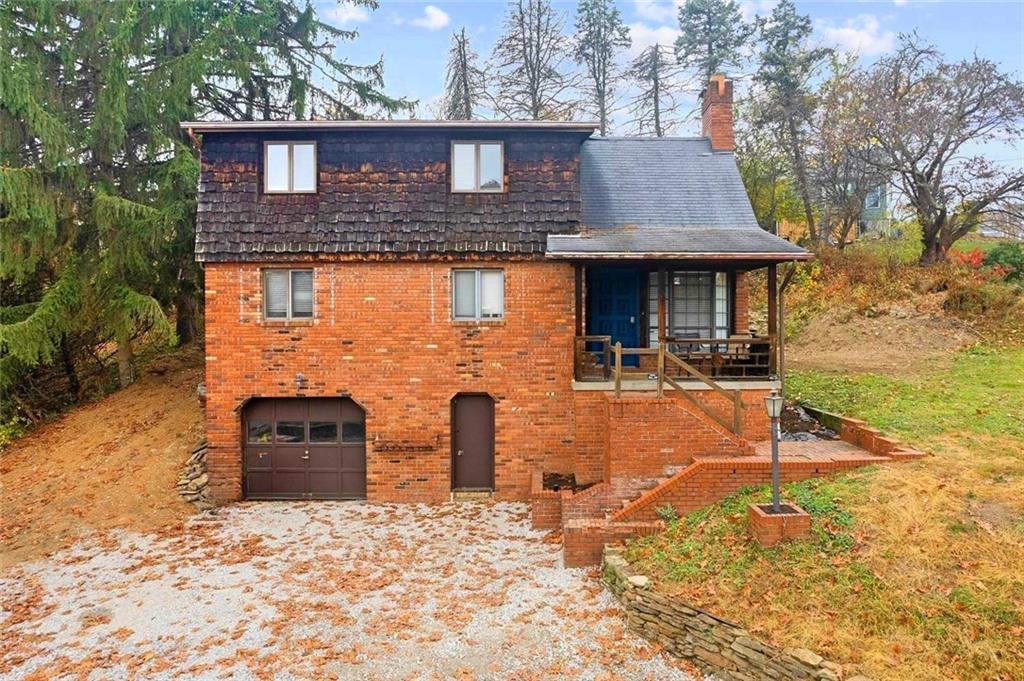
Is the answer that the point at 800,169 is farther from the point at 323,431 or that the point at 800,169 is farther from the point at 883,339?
the point at 323,431

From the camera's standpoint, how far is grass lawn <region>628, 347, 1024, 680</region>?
225 inches

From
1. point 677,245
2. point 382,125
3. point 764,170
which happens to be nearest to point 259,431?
point 382,125

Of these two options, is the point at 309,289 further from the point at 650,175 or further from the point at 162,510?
the point at 650,175

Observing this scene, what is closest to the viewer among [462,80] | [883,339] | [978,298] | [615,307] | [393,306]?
[393,306]

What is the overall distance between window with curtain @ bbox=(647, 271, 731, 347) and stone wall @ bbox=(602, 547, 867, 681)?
→ 6.80 meters

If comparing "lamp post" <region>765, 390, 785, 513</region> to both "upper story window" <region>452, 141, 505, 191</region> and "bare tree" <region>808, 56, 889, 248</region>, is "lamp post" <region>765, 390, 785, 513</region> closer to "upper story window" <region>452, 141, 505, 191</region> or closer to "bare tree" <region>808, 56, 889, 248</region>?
"upper story window" <region>452, 141, 505, 191</region>

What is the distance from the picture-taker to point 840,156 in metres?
24.1

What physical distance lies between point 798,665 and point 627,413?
4.52 metres

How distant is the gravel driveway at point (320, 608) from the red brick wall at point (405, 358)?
1.74m

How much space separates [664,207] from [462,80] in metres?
17.3

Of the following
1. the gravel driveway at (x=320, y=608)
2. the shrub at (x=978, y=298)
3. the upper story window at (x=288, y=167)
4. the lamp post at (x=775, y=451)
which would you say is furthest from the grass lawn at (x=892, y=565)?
the shrub at (x=978, y=298)

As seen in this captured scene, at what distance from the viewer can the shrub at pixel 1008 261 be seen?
65.4 ft

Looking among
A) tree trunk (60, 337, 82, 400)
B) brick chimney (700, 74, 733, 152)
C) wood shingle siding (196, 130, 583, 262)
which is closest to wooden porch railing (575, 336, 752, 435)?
wood shingle siding (196, 130, 583, 262)

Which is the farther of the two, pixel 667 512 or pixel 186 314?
pixel 186 314
